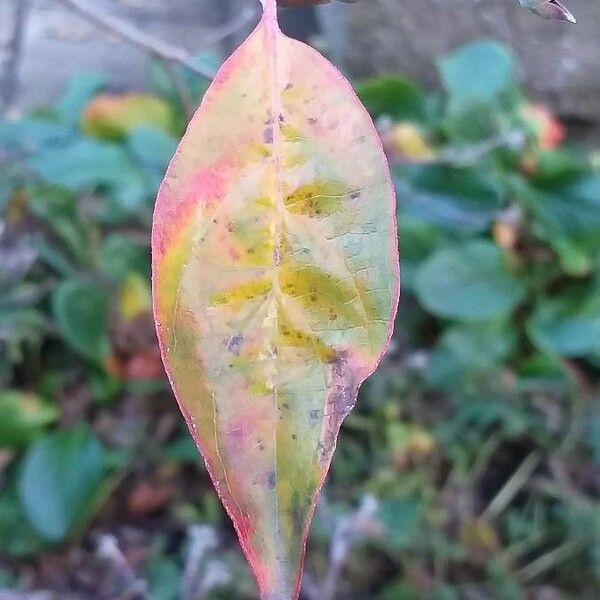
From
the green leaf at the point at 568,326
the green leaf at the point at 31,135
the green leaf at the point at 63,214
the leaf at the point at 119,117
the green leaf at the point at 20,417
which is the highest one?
the green leaf at the point at 31,135

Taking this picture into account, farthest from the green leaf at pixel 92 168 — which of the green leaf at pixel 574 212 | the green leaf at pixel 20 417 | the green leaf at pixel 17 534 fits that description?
the green leaf at pixel 574 212

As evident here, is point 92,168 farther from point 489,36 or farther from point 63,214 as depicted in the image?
point 489,36

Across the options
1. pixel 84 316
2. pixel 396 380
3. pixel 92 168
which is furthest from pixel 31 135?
pixel 396 380

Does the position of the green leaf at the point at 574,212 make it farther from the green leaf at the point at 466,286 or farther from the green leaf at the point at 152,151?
the green leaf at the point at 152,151

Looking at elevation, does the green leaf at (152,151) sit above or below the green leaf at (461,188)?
above

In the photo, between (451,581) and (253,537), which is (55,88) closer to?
(451,581)

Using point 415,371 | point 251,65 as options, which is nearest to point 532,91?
point 415,371
